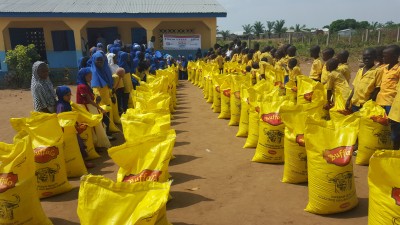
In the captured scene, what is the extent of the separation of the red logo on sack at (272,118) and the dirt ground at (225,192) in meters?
0.57

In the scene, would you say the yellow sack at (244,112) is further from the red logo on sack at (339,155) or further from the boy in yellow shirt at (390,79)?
the red logo on sack at (339,155)

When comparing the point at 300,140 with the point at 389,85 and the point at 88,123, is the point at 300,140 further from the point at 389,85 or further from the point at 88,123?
the point at 88,123

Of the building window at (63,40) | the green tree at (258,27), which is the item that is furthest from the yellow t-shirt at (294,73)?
the green tree at (258,27)

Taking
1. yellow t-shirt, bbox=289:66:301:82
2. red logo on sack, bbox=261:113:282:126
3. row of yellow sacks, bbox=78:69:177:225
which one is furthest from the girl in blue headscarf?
red logo on sack, bbox=261:113:282:126

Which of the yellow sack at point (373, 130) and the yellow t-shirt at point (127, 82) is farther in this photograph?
the yellow t-shirt at point (127, 82)

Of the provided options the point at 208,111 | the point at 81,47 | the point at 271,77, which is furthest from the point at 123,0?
the point at 271,77

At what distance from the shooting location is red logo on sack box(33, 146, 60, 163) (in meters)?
3.54

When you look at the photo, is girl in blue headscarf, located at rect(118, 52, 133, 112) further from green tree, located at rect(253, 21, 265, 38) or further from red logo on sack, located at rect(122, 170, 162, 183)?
green tree, located at rect(253, 21, 265, 38)

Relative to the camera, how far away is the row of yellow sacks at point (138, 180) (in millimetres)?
2172

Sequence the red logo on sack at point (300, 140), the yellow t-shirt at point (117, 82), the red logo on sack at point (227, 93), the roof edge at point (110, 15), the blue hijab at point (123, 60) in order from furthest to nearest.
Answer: the roof edge at point (110, 15) < the blue hijab at point (123, 60) < the red logo on sack at point (227, 93) < the yellow t-shirt at point (117, 82) < the red logo on sack at point (300, 140)

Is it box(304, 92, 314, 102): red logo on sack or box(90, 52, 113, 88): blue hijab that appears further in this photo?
box(90, 52, 113, 88): blue hijab

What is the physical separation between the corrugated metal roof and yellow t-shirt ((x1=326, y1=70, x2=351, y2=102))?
36.8 ft

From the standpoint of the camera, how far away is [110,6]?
1658 cm

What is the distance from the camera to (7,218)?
282cm
